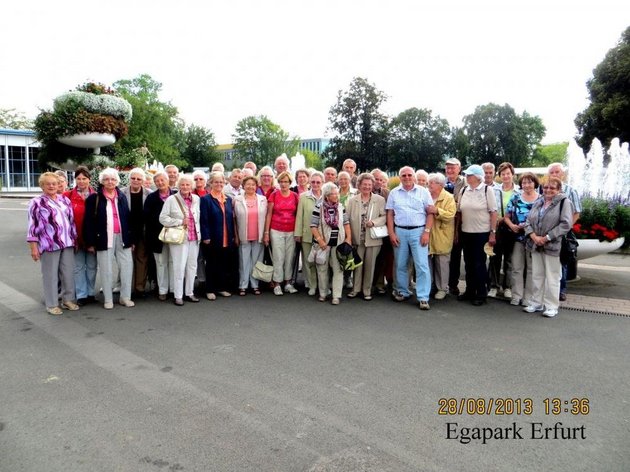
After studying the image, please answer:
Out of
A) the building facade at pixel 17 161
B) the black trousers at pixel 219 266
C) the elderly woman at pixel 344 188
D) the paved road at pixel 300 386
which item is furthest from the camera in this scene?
the building facade at pixel 17 161

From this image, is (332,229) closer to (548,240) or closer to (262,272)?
(262,272)

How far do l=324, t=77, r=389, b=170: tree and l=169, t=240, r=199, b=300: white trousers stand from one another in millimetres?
48982

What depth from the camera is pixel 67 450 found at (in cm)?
306

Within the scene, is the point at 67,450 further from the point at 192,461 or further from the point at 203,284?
the point at 203,284

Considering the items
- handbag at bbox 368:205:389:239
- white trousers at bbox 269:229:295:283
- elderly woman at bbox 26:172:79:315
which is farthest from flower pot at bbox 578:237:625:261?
elderly woman at bbox 26:172:79:315

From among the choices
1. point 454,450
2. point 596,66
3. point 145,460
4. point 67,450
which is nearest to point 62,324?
point 67,450

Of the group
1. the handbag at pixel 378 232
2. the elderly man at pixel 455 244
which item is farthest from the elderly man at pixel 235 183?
the elderly man at pixel 455 244

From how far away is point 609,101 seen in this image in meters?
30.9

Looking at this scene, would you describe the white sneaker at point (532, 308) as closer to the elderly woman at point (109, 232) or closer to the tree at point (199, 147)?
the elderly woman at point (109, 232)

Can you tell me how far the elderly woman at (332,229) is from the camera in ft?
22.7

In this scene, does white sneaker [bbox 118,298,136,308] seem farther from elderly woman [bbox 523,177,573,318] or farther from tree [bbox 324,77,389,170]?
tree [bbox 324,77,389,170]

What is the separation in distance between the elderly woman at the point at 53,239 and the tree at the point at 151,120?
125 ft

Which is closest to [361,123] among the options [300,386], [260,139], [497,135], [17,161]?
[497,135]

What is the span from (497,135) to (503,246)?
54.5 meters
